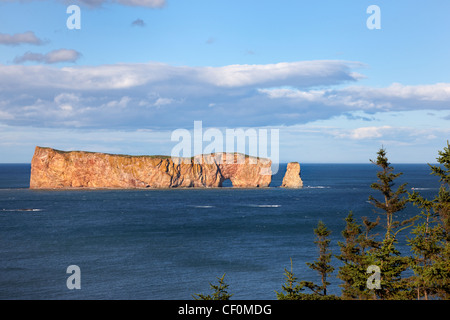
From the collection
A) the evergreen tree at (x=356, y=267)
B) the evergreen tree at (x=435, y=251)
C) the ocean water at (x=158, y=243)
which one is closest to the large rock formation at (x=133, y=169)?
the ocean water at (x=158, y=243)

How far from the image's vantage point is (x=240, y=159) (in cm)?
17662

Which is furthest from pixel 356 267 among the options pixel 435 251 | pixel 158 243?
pixel 158 243

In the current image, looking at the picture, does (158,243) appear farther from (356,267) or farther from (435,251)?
(435,251)

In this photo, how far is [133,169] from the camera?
166 m

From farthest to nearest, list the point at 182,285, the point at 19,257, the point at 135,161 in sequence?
the point at 135,161
the point at 19,257
the point at 182,285

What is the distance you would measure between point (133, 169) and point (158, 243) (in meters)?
98.2

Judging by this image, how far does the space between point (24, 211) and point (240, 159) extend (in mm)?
88889

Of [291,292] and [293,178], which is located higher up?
[293,178]

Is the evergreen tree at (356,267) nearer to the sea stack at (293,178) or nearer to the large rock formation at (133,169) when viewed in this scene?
the large rock formation at (133,169)

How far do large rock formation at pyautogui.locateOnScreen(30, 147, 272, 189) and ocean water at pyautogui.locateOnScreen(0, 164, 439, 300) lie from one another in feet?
86.9

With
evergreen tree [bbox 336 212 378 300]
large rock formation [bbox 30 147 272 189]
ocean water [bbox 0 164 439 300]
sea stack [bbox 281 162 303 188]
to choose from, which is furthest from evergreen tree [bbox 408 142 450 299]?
sea stack [bbox 281 162 303 188]

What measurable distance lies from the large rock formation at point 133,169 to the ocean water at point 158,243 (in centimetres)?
2648
